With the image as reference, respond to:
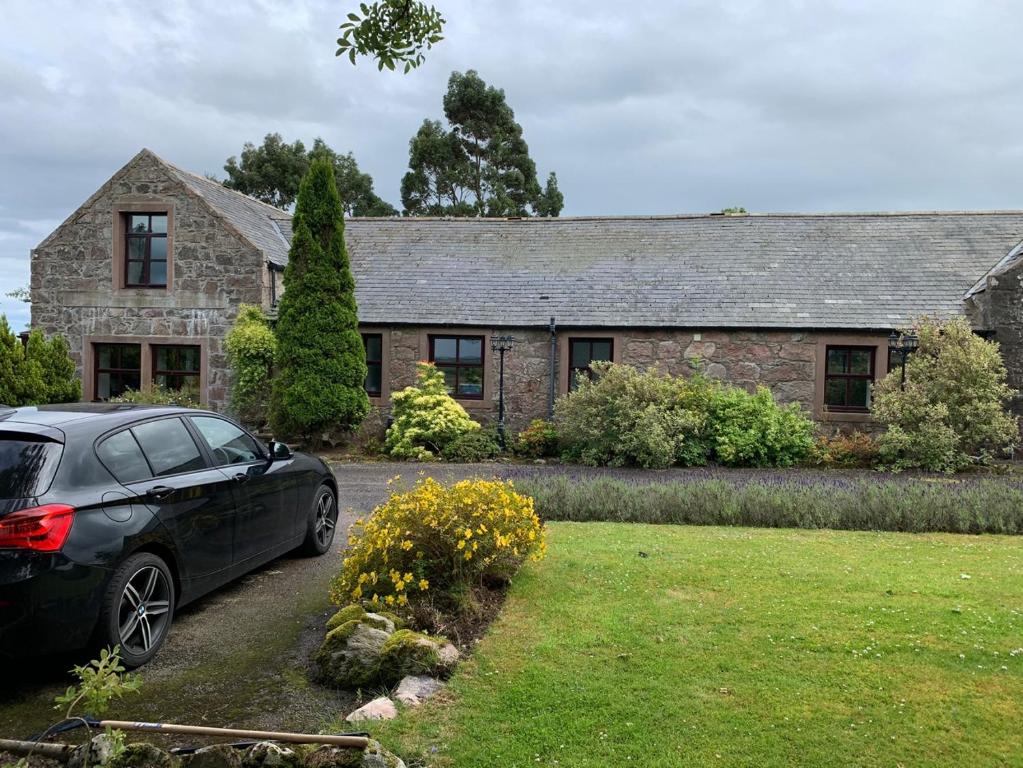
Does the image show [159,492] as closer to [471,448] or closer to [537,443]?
[471,448]

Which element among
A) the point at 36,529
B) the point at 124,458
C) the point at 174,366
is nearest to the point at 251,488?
the point at 124,458

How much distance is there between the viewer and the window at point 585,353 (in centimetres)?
1738

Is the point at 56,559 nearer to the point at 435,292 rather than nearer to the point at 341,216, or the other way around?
the point at 341,216

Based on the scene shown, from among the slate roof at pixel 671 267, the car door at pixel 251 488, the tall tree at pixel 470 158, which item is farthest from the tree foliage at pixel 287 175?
the car door at pixel 251 488

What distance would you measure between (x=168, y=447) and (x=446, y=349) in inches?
496

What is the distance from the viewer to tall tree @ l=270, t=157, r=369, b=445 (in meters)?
15.8

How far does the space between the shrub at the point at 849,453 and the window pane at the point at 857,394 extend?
63.5 inches

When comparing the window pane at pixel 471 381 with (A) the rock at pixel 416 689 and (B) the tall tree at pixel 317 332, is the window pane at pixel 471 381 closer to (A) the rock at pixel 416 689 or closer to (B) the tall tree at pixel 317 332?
(B) the tall tree at pixel 317 332

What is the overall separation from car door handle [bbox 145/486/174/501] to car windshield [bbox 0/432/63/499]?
60 centimetres

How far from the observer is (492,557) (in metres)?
5.72

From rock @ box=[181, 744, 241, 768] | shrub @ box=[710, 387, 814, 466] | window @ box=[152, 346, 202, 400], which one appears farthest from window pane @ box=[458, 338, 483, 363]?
rock @ box=[181, 744, 241, 768]

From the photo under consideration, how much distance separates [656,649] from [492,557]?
4.87 ft

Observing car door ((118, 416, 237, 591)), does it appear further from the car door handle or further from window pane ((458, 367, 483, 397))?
window pane ((458, 367, 483, 397))

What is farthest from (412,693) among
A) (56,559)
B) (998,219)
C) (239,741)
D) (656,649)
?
(998,219)
